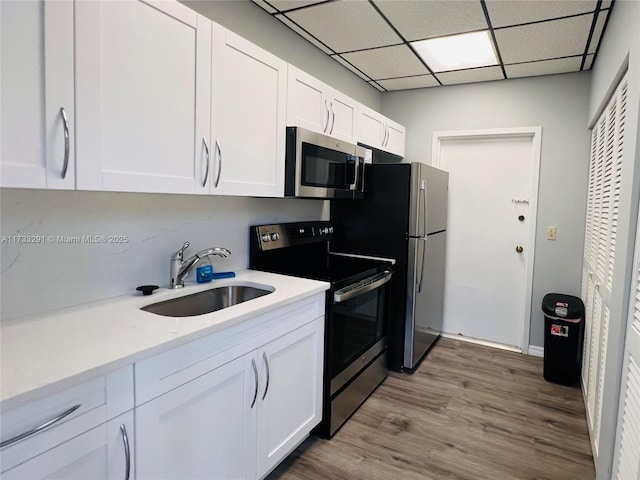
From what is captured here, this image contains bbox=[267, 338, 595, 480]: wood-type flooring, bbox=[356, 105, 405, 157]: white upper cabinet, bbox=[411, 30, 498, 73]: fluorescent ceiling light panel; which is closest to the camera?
bbox=[267, 338, 595, 480]: wood-type flooring

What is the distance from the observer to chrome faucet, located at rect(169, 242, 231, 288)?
1.85 meters

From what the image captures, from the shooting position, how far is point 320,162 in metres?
2.34

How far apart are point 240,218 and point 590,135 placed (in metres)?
2.88

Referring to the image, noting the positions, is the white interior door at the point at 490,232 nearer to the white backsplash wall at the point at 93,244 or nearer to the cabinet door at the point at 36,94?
the white backsplash wall at the point at 93,244

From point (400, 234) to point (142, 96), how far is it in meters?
2.03

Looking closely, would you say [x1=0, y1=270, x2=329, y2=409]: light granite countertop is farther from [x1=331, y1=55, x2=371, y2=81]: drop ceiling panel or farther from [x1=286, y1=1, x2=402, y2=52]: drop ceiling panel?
[x1=331, y1=55, x2=371, y2=81]: drop ceiling panel

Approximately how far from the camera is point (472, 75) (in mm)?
3395

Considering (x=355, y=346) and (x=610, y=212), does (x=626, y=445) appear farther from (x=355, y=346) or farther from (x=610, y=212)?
(x=355, y=346)

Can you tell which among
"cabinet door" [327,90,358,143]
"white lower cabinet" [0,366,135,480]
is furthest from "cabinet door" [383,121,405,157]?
"white lower cabinet" [0,366,135,480]

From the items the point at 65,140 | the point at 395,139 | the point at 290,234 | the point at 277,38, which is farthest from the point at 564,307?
the point at 65,140

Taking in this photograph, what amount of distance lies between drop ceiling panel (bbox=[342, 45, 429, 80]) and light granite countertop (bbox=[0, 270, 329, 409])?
6.95 ft

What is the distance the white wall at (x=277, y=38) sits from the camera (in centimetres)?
211

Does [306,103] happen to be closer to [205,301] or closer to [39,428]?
[205,301]

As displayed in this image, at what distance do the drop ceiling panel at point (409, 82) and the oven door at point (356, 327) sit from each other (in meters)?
1.86
